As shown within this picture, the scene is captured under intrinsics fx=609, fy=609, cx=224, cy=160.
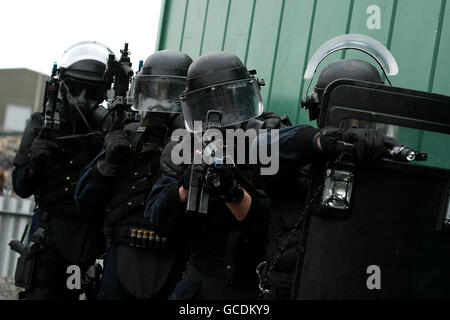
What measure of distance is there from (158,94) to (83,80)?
43.0 inches

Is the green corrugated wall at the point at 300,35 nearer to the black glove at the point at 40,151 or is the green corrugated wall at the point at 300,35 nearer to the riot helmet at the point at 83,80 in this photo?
the riot helmet at the point at 83,80

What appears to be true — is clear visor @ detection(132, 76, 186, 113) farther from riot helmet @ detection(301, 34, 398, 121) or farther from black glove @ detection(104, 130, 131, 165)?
riot helmet @ detection(301, 34, 398, 121)

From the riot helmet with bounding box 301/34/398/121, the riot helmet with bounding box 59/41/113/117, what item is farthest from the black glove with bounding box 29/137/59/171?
the riot helmet with bounding box 301/34/398/121

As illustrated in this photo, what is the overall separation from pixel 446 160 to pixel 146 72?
1689 millimetres

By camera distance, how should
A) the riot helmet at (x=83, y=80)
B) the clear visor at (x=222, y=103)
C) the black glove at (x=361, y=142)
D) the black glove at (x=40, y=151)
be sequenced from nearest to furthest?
the black glove at (x=361, y=142) → the clear visor at (x=222, y=103) → the black glove at (x=40, y=151) → the riot helmet at (x=83, y=80)

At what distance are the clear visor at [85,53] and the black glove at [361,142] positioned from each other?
8.67 ft

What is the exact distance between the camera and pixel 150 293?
10.4 ft

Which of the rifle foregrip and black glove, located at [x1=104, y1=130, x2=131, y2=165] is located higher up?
black glove, located at [x1=104, y1=130, x2=131, y2=165]

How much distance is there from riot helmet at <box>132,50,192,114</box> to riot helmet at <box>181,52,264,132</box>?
1.77 ft

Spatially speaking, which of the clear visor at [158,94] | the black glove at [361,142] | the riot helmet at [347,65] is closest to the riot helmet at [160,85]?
the clear visor at [158,94]

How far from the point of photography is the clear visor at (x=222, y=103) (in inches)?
105

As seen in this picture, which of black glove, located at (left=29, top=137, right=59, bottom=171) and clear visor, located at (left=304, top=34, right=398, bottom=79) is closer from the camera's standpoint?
clear visor, located at (left=304, top=34, right=398, bottom=79)

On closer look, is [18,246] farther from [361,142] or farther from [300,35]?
[361,142]

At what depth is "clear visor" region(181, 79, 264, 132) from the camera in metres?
2.67
